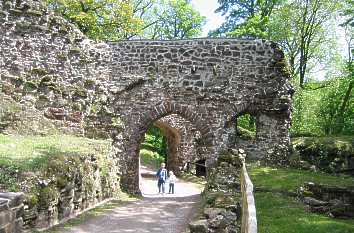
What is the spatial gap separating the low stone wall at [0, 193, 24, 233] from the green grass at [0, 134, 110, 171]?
11.2ft

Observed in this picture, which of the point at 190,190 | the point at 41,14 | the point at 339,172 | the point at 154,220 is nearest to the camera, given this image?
the point at 154,220

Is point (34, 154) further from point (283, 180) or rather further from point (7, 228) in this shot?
point (283, 180)

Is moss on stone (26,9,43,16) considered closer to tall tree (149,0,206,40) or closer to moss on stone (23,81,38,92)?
moss on stone (23,81,38,92)

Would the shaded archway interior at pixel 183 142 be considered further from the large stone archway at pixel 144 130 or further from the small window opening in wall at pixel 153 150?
the large stone archway at pixel 144 130

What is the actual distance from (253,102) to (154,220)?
21.1 feet

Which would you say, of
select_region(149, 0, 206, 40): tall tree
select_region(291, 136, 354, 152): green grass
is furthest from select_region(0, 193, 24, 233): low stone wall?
select_region(149, 0, 206, 40): tall tree

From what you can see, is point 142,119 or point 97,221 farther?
point 142,119

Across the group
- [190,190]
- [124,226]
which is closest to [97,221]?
[124,226]

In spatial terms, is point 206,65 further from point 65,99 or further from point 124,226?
point 124,226

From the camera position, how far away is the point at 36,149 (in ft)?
35.3

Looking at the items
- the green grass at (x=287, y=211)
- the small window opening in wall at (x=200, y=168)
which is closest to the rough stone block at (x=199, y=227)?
the green grass at (x=287, y=211)

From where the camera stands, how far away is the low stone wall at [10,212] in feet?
16.2

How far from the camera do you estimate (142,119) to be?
52.2 ft

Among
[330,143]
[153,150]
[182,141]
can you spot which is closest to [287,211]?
[330,143]
